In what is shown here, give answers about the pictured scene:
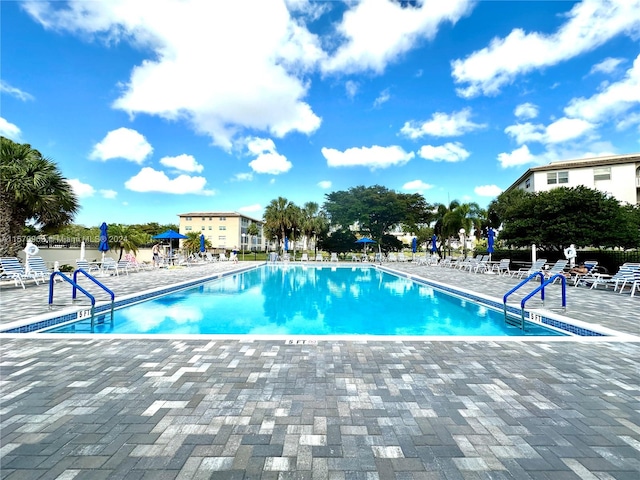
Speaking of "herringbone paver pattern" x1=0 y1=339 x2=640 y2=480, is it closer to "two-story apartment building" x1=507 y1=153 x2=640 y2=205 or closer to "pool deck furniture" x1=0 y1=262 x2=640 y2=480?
"pool deck furniture" x1=0 y1=262 x2=640 y2=480

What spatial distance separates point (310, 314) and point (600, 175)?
4278cm

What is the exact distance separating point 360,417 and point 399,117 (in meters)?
24.6

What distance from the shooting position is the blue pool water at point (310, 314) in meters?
6.12

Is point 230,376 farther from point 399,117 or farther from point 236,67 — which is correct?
point 399,117

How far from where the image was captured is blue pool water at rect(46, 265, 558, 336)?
20.1ft

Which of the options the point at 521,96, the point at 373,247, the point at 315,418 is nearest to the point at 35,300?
the point at 315,418

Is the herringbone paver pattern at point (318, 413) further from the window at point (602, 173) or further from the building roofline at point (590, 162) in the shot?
the window at point (602, 173)

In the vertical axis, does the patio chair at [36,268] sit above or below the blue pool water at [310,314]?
above

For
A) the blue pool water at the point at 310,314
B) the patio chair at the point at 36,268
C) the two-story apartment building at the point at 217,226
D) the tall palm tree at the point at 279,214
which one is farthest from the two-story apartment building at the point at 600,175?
the two-story apartment building at the point at 217,226

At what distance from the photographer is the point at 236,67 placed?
14.1m

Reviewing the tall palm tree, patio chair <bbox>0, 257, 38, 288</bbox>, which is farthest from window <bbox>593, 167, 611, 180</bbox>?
patio chair <bbox>0, 257, 38, 288</bbox>

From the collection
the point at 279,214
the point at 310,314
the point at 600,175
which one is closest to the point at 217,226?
the point at 279,214

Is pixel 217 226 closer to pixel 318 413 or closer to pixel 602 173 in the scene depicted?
pixel 602 173

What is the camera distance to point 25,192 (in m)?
12.0
